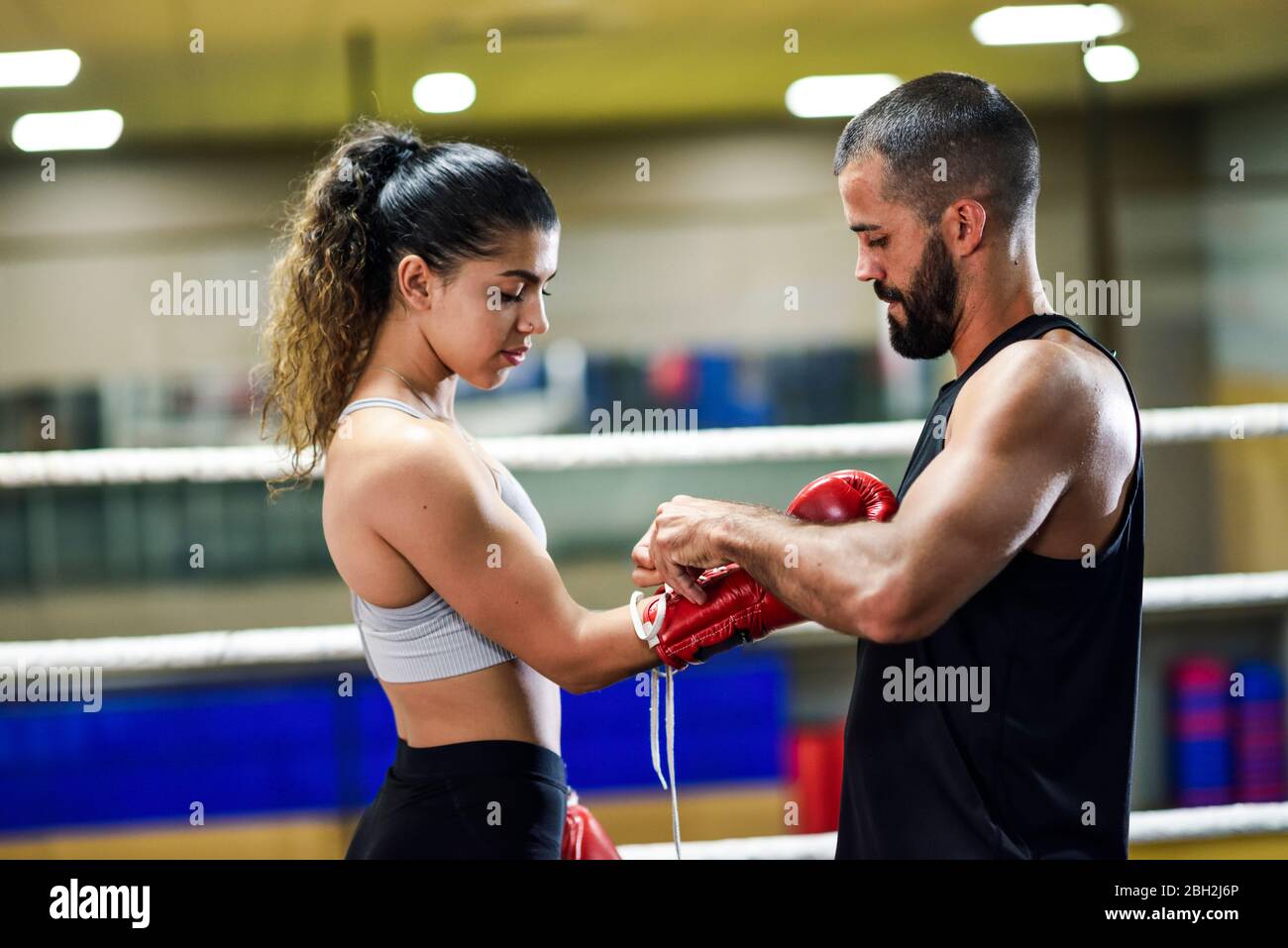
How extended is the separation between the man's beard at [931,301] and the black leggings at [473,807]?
552mm

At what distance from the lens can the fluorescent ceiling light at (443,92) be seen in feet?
11.1

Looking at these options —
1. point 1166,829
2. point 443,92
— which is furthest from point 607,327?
point 1166,829

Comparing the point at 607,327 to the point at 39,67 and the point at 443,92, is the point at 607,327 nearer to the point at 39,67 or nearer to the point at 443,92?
the point at 443,92

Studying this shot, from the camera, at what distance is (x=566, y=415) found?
12.6 ft

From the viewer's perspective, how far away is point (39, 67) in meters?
3.10

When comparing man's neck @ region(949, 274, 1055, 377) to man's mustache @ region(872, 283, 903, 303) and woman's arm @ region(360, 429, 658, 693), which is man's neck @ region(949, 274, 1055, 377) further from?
woman's arm @ region(360, 429, 658, 693)

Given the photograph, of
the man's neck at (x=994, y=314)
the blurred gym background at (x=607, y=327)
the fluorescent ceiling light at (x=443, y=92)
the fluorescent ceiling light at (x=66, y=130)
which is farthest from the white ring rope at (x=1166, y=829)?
the fluorescent ceiling light at (x=66, y=130)

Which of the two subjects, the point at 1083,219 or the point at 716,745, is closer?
the point at 716,745

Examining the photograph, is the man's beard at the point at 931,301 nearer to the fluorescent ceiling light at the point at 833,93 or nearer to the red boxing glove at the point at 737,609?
the red boxing glove at the point at 737,609

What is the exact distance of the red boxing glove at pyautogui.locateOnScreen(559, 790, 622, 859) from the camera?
112 cm
